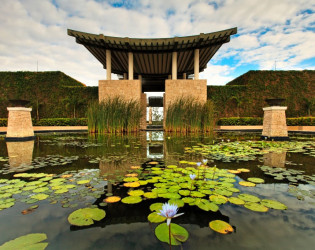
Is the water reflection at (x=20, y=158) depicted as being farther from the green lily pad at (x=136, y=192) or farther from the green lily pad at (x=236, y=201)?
the green lily pad at (x=236, y=201)

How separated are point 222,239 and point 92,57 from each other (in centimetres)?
1314

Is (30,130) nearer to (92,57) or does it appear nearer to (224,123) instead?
(92,57)

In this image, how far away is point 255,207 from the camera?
3.23ft

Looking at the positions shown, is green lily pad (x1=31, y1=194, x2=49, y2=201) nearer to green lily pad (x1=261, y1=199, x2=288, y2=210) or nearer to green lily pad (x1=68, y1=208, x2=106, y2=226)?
green lily pad (x1=68, y1=208, x2=106, y2=226)

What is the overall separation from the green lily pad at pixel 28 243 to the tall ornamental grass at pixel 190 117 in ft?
20.5

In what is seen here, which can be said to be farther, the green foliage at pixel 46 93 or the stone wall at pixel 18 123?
the green foliage at pixel 46 93

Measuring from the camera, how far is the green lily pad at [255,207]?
3.15 feet

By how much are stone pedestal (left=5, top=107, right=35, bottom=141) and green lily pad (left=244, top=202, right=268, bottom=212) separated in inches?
239

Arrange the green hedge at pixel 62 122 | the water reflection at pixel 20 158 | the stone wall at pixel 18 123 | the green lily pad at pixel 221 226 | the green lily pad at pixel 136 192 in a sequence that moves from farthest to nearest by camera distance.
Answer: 1. the green hedge at pixel 62 122
2. the stone wall at pixel 18 123
3. the water reflection at pixel 20 158
4. the green lily pad at pixel 136 192
5. the green lily pad at pixel 221 226

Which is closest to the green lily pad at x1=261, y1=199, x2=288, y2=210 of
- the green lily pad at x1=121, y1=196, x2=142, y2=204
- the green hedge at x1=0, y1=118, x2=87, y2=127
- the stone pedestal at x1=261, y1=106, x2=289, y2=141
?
the green lily pad at x1=121, y1=196, x2=142, y2=204

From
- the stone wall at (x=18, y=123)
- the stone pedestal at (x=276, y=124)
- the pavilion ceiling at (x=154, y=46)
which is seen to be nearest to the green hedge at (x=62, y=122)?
the pavilion ceiling at (x=154, y=46)

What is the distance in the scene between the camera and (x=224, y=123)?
33.8 ft

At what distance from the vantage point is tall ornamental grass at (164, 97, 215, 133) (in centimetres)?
671

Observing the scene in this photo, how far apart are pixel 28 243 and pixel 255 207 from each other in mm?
1261
